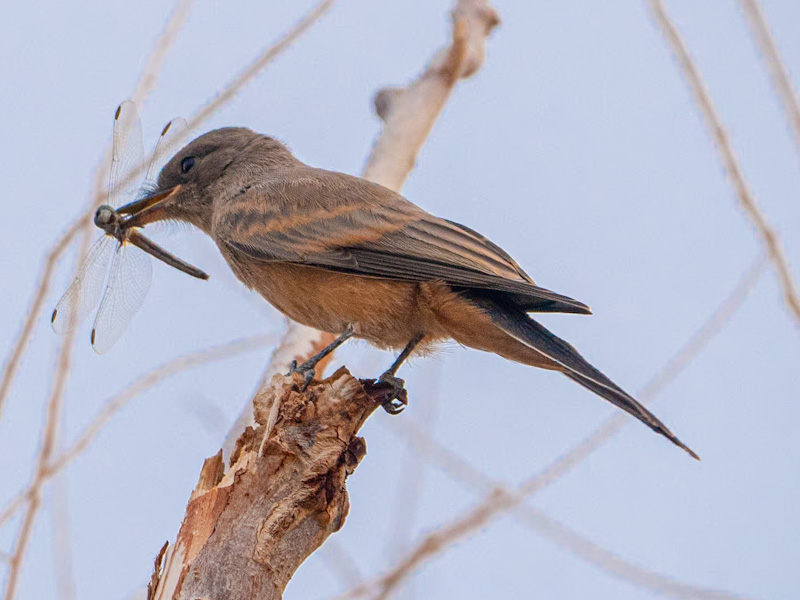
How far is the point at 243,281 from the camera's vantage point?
6.23 metres

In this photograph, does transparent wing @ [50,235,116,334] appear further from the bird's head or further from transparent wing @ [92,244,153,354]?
the bird's head

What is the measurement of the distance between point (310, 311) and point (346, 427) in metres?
1.48

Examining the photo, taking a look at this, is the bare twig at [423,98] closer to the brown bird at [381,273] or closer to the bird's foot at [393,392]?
the brown bird at [381,273]

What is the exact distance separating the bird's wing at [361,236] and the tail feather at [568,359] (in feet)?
0.40

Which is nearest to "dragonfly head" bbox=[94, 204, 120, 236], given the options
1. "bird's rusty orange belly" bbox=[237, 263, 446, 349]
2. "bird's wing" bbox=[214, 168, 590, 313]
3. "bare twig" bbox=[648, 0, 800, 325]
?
"bird's wing" bbox=[214, 168, 590, 313]

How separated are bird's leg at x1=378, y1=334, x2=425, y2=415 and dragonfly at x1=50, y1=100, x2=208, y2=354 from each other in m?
1.38

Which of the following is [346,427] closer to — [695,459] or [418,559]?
[418,559]

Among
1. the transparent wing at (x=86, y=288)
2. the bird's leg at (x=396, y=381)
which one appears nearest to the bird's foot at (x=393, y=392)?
the bird's leg at (x=396, y=381)

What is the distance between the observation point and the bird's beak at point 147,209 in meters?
6.45

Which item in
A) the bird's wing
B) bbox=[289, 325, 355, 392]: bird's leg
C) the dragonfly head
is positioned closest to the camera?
bbox=[289, 325, 355, 392]: bird's leg

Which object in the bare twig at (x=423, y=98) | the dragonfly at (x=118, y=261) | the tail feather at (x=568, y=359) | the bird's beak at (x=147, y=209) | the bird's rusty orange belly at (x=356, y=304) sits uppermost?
the bare twig at (x=423, y=98)

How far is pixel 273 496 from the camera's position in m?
4.07

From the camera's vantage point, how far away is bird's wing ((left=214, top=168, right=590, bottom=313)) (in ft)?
17.6

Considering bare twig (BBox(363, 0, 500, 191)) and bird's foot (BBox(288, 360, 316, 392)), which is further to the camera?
bare twig (BBox(363, 0, 500, 191))
